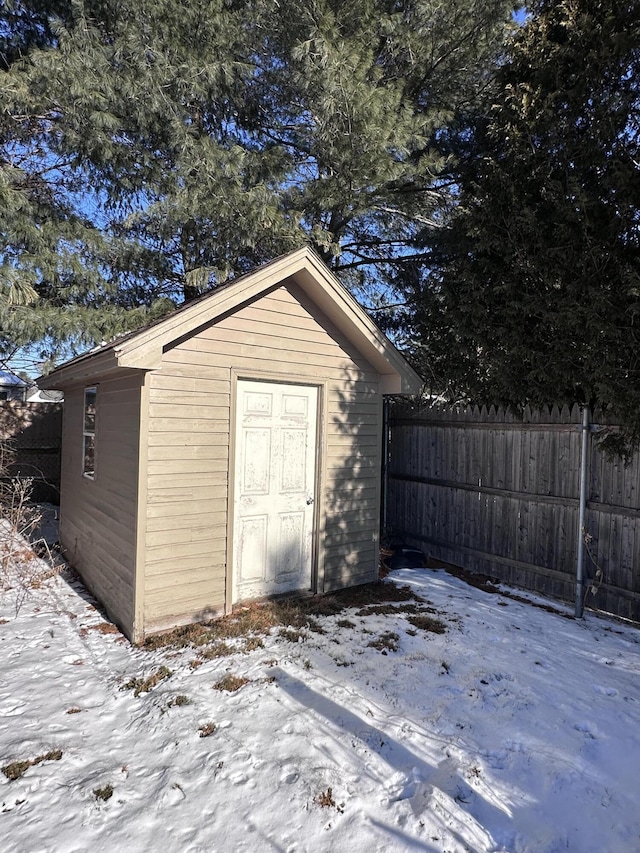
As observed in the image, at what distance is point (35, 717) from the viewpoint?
327 cm

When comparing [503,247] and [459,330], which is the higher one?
[503,247]

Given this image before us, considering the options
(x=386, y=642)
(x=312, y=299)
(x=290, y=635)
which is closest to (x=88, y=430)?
(x=312, y=299)

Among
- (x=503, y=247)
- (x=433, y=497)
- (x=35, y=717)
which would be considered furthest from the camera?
(x=433, y=497)

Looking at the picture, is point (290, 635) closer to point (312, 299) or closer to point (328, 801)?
point (328, 801)

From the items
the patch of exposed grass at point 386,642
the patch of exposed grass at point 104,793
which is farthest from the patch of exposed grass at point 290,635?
the patch of exposed grass at point 104,793

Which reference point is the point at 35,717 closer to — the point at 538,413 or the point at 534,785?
the point at 534,785

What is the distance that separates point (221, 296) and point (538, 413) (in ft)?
13.0

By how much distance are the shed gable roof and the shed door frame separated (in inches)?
26.7

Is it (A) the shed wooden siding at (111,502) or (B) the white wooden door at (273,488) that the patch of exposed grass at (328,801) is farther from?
(B) the white wooden door at (273,488)

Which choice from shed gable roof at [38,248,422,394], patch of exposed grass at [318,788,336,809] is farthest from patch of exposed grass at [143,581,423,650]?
shed gable roof at [38,248,422,394]

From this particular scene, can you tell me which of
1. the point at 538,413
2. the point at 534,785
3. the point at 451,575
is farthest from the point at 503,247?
the point at 534,785

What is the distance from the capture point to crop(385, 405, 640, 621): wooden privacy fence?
5.22 m

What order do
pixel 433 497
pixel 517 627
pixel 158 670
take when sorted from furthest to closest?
pixel 433 497 → pixel 517 627 → pixel 158 670

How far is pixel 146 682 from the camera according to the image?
369cm
